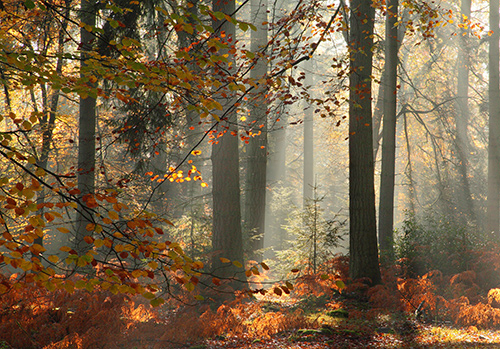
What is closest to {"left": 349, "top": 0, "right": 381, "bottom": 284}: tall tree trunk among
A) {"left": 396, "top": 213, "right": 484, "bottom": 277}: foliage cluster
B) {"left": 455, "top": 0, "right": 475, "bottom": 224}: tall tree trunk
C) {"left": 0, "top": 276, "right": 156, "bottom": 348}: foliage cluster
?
{"left": 396, "top": 213, "right": 484, "bottom": 277}: foliage cluster

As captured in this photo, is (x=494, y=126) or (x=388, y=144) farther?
(x=494, y=126)

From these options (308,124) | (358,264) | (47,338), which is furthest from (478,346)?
(308,124)

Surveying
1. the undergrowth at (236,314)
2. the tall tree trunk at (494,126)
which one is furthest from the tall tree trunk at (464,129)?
the undergrowth at (236,314)

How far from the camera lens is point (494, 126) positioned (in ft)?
35.7

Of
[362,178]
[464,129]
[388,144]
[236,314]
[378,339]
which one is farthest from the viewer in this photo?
[464,129]

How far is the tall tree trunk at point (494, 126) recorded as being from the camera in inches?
420

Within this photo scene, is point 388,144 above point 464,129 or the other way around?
the other way around

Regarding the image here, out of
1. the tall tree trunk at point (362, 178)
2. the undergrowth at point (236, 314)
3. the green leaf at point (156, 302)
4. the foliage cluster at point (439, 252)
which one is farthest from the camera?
the foliage cluster at point (439, 252)

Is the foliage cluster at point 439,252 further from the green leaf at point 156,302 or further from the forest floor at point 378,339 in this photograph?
the green leaf at point 156,302

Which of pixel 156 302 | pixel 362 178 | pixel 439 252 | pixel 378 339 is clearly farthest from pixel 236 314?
pixel 439 252

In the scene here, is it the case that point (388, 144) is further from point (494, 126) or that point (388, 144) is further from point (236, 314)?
point (236, 314)

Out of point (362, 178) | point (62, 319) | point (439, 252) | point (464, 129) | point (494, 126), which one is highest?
point (464, 129)

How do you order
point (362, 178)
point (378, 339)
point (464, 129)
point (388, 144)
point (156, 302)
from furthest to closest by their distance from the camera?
point (464, 129) → point (388, 144) → point (362, 178) → point (378, 339) → point (156, 302)

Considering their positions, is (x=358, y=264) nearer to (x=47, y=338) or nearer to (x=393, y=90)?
(x=393, y=90)
